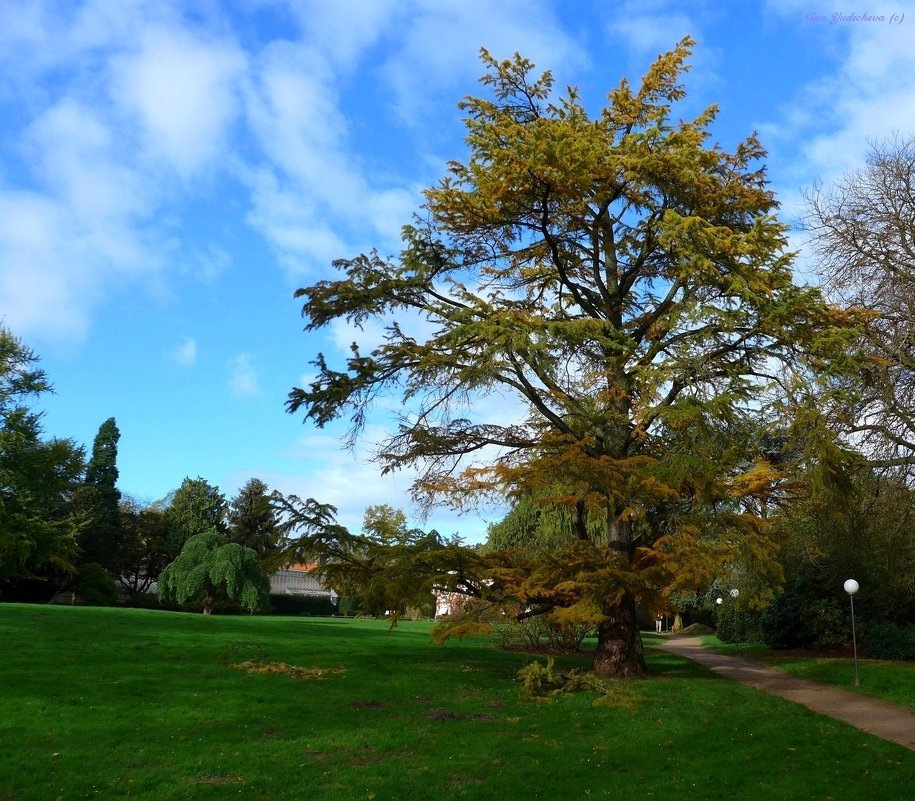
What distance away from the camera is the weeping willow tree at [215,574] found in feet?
125

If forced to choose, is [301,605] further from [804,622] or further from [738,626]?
[804,622]

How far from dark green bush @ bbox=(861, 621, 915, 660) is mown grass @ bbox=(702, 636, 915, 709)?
4.53 feet

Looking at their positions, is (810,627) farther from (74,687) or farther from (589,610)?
(74,687)

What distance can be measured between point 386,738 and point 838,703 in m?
9.58

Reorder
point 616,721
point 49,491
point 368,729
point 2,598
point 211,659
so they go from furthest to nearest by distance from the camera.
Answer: point 2,598
point 49,491
point 211,659
point 616,721
point 368,729

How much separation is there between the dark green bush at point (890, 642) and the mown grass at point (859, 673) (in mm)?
1380

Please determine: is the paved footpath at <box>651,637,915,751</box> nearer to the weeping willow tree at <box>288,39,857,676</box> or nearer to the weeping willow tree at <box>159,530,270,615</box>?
the weeping willow tree at <box>288,39,857,676</box>

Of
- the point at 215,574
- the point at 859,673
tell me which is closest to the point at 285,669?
the point at 859,673

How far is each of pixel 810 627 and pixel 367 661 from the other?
17.4 metres

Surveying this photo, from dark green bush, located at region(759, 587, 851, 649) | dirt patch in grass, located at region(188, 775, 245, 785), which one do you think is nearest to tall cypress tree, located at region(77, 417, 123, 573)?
dark green bush, located at region(759, 587, 851, 649)

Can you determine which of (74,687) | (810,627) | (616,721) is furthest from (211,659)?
(810,627)

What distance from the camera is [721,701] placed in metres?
13.5

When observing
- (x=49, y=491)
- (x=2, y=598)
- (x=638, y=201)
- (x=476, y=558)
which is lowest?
(x=2, y=598)

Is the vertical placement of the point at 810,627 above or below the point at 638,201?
below
